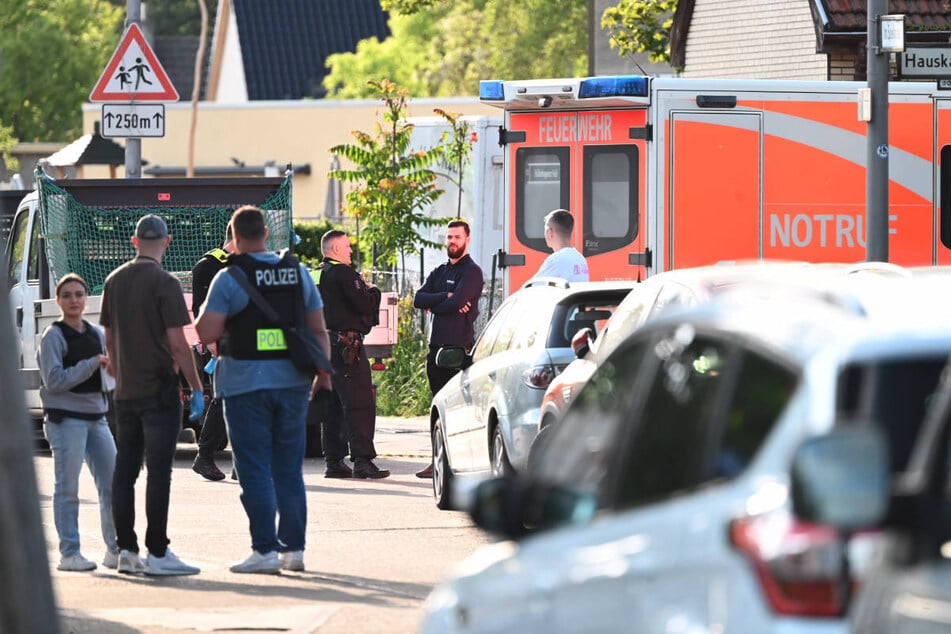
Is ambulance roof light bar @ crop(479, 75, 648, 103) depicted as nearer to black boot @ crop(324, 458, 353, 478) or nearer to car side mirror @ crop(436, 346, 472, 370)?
black boot @ crop(324, 458, 353, 478)

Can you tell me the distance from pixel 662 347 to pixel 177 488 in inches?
410

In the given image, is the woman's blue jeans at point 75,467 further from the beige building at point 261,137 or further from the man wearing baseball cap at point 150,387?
the beige building at point 261,137

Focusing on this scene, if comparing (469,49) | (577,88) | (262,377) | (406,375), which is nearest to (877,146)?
(577,88)

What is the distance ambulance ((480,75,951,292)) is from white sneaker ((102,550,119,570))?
8066mm

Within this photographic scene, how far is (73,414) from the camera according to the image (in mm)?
10492

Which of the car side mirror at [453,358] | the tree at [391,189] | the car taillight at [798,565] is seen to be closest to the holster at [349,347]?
the car side mirror at [453,358]

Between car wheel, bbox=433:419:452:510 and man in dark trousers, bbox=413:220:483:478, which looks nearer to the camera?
car wheel, bbox=433:419:452:510

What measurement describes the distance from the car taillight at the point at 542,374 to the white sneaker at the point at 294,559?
202 centimetres

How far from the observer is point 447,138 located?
25422 millimetres

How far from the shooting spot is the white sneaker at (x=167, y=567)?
10328 millimetres

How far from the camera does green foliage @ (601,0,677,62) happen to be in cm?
2878

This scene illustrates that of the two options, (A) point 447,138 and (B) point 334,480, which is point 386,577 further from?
(A) point 447,138

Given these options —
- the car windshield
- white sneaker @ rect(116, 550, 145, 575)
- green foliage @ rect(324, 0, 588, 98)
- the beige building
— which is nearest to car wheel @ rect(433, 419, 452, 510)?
white sneaker @ rect(116, 550, 145, 575)

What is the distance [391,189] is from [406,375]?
7.57ft
